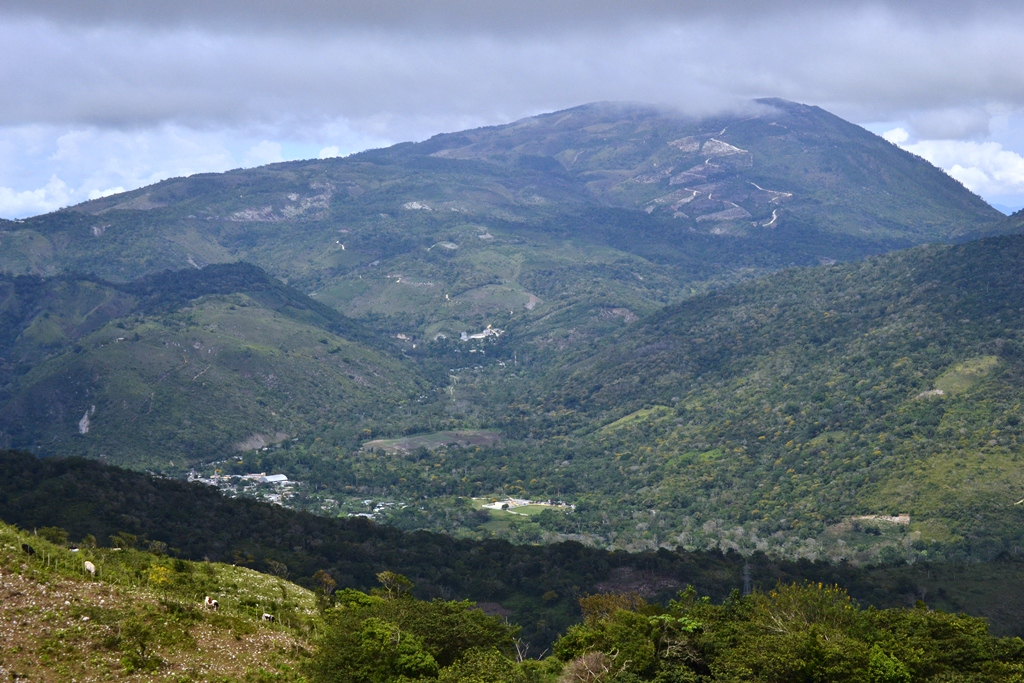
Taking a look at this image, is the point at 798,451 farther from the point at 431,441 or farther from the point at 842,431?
the point at 431,441

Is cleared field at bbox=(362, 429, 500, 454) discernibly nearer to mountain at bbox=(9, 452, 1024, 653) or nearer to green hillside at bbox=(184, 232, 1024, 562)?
green hillside at bbox=(184, 232, 1024, 562)

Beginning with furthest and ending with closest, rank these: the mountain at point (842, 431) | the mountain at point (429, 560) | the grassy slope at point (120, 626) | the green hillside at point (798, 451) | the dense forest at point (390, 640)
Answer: the green hillside at point (798, 451) → the mountain at point (842, 431) → the mountain at point (429, 560) → the dense forest at point (390, 640) → the grassy slope at point (120, 626)

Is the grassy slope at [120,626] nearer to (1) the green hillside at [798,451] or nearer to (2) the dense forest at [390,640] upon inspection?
(2) the dense forest at [390,640]

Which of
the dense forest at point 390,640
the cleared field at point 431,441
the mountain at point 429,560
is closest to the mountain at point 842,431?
the cleared field at point 431,441

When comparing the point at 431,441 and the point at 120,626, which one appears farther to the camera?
the point at 431,441

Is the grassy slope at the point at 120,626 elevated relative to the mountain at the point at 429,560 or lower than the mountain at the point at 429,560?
elevated

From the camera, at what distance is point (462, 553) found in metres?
99.9

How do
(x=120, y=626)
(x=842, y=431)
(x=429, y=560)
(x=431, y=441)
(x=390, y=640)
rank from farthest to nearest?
(x=431, y=441) → (x=842, y=431) → (x=429, y=560) → (x=390, y=640) → (x=120, y=626)

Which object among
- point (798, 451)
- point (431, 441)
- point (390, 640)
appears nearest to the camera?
point (390, 640)

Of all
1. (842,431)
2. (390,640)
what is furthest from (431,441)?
(390,640)

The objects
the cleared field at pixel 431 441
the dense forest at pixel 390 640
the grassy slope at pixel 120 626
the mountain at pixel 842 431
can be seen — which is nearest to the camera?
the grassy slope at pixel 120 626

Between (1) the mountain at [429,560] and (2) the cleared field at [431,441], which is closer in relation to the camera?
(1) the mountain at [429,560]

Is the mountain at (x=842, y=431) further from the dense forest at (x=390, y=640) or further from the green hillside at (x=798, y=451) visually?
the dense forest at (x=390, y=640)

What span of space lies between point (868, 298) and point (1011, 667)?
156987mm
